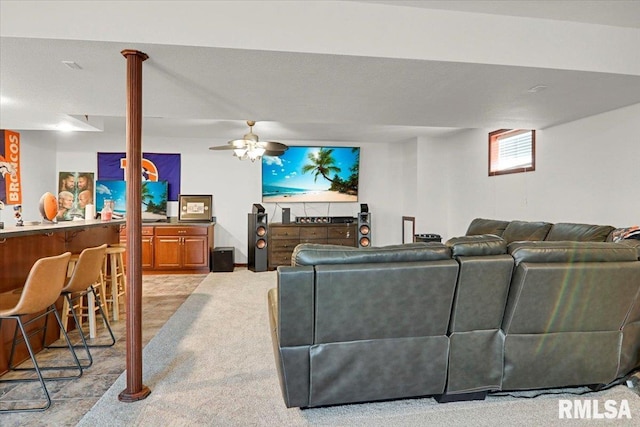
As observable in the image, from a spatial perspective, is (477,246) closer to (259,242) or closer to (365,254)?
(365,254)

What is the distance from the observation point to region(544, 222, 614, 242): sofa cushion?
3.46m

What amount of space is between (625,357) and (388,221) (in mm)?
5318

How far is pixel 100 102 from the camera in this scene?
366cm

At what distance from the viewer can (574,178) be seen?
420 centimetres

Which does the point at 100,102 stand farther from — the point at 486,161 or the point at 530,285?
the point at 486,161

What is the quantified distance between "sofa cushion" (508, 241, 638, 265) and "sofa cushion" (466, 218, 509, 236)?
251cm

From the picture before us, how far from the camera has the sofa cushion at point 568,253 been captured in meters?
2.13

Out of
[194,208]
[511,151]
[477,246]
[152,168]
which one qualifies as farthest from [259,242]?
[477,246]

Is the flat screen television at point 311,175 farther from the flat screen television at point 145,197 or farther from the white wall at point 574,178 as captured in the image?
the white wall at point 574,178

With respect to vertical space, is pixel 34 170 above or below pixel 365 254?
above

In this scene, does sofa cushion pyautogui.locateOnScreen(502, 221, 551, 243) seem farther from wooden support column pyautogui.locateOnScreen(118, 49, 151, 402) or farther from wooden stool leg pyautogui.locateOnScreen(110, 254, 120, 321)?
wooden stool leg pyautogui.locateOnScreen(110, 254, 120, 321)

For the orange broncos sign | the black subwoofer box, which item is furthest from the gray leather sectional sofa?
the orange broncos sign

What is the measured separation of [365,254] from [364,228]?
188 inches


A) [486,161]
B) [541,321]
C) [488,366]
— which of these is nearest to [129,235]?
[488,366]
